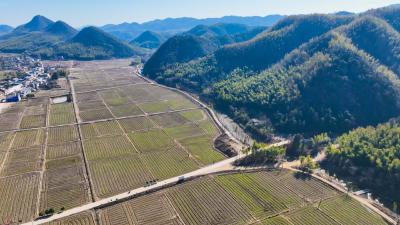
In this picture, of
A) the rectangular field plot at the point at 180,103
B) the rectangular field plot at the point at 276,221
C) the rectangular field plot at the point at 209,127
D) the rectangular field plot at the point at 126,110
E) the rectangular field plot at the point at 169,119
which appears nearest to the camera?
the rectangular field plot at the point at 276,221

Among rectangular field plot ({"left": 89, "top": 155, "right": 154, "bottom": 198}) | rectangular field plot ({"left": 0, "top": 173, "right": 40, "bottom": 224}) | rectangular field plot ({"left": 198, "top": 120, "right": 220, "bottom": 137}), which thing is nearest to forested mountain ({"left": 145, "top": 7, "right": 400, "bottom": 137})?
rectangular field plot ({"left": 198, "top": 120, "right": 220, "bottom": 137})

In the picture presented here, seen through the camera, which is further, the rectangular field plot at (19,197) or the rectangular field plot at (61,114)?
the rectangular field plot at (61,114)

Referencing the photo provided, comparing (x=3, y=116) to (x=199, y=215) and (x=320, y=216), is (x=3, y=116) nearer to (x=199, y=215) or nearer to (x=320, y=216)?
(x=199, y=215)

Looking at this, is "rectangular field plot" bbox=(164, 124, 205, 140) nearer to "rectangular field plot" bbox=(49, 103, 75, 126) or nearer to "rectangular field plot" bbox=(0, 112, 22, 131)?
"rectangular field plot" bbox=(49, 103, 75, 126)

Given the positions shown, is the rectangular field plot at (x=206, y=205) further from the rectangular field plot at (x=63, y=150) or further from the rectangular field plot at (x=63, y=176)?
the rectangular field plot at (x=63, y=150)

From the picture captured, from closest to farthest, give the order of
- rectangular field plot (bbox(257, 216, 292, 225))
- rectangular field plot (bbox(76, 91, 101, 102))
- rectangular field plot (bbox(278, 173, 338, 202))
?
rectangular field plot (bbox(257, 216, 292, 225))
rectangular field plot (bbox(278, 173, 338, 202))
rectangular field plot (bbox(76, 91, 101, 102))

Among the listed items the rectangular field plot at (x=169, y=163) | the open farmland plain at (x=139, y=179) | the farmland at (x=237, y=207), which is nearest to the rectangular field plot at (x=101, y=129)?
the open farmland plain at (x=139, y=179)
